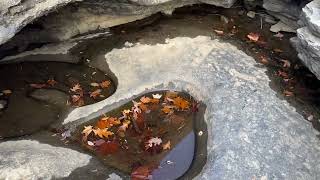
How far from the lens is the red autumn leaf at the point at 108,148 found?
6.31 meters

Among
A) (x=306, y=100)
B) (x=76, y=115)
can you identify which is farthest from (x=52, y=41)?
(x=306, y=100)

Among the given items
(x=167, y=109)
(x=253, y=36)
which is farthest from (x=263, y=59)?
(x=167, y=109)

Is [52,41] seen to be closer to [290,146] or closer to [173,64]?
[173,64]

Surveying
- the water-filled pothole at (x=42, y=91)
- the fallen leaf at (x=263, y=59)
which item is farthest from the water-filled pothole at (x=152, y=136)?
the fallen leaf at (x=263, y=59)

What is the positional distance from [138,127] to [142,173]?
95cm

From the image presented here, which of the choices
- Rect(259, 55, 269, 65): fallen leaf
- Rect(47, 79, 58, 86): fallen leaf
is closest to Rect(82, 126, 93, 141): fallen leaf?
Rect(47, 79, 58, 86): fallen leaf

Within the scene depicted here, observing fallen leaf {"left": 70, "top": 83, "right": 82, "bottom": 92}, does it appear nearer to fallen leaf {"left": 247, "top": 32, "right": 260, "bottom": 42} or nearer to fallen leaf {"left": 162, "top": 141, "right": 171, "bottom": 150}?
fallen leaf {"left": 162, "top": 141, "right": 171, "bottom": 150}

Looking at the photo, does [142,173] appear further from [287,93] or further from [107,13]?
[107,13]

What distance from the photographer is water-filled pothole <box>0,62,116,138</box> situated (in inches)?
269

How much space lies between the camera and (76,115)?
6.87m

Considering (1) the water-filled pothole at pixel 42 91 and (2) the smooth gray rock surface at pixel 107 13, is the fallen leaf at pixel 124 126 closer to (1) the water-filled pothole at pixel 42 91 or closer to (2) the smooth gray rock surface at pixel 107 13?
(1) the water-filled pothole at pixel 42 91

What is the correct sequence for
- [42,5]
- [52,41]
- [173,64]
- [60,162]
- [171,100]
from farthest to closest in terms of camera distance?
1. [52,41]
2. [173,64]
3. [171,100]
4. [42,5]
5. [60,162]

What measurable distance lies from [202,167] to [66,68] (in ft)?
10.8

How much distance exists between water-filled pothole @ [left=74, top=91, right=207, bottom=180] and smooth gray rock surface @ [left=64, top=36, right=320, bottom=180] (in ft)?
0.56
